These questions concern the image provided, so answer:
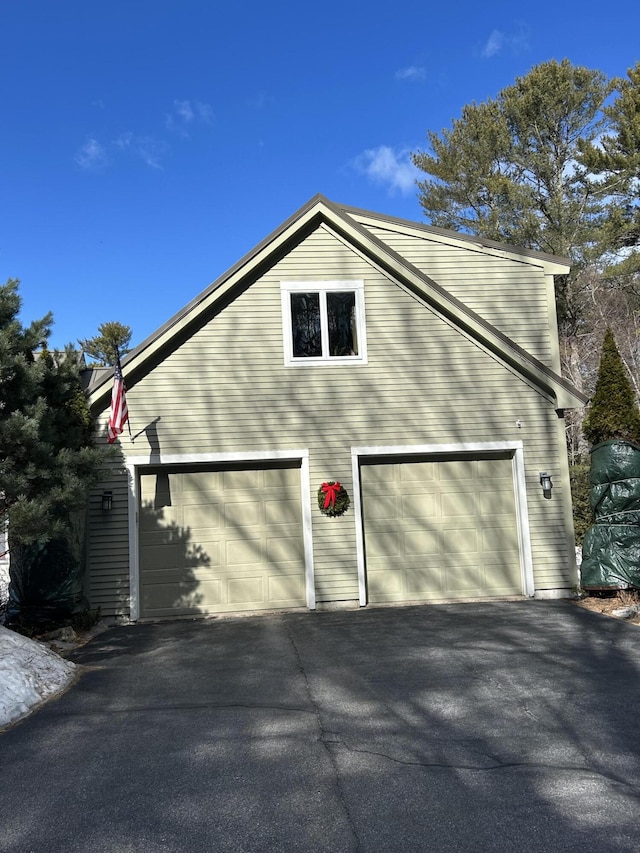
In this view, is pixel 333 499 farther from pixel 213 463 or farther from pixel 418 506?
pixel 213 463

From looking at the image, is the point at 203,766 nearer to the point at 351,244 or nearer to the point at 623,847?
the point at 623,847

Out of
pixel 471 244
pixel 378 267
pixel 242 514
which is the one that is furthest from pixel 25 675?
pixel 471 244

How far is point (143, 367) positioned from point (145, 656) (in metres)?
4.18

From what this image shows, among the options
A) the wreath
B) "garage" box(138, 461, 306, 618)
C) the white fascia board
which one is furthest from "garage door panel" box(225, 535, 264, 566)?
the white fascia board

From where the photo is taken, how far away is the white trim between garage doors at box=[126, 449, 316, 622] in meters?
9.45

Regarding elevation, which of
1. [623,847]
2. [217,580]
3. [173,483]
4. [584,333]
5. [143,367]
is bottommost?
[623,847]

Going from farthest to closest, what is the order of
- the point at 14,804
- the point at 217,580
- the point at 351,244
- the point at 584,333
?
1. the point at 584,333
2. the point at 351,244
3. the point at 217,580
4. the point at 14,804

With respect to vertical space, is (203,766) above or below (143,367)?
below

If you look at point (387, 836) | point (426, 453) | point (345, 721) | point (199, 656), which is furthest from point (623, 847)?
point (426, 453)

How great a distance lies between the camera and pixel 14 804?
146 inches

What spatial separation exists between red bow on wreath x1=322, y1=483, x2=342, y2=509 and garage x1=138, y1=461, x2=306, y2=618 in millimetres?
453

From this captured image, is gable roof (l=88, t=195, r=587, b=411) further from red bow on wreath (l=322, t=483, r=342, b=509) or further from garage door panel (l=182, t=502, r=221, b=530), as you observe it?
red bow on wreath (l=322, t=483, r=342, b=509)

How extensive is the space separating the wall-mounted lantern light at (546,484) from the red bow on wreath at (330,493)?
3072mm

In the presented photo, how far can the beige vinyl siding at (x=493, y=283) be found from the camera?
10930 mm
